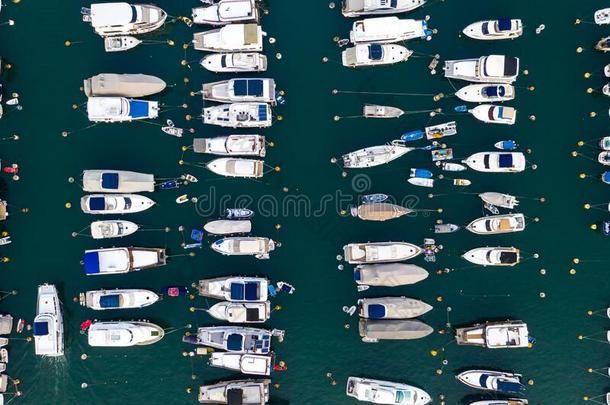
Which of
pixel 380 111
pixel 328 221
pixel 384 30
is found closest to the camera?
pixel 384 30

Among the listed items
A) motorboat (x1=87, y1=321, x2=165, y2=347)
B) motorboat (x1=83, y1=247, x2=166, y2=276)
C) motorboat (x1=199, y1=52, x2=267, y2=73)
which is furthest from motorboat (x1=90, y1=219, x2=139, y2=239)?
motorboat (x1=199, y1=52, x2=267, y2=73)

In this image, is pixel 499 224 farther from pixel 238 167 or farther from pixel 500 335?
pixel 238 167

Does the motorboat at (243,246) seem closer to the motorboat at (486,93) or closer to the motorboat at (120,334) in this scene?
the motorboat at (120,334)

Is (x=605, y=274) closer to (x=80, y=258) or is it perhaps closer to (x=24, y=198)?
(x=80, y=258)

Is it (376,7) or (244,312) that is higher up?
(376,7)

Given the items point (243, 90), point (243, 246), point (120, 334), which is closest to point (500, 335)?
point (243, 246)

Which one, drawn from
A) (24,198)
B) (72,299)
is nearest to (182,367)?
(72,299)
